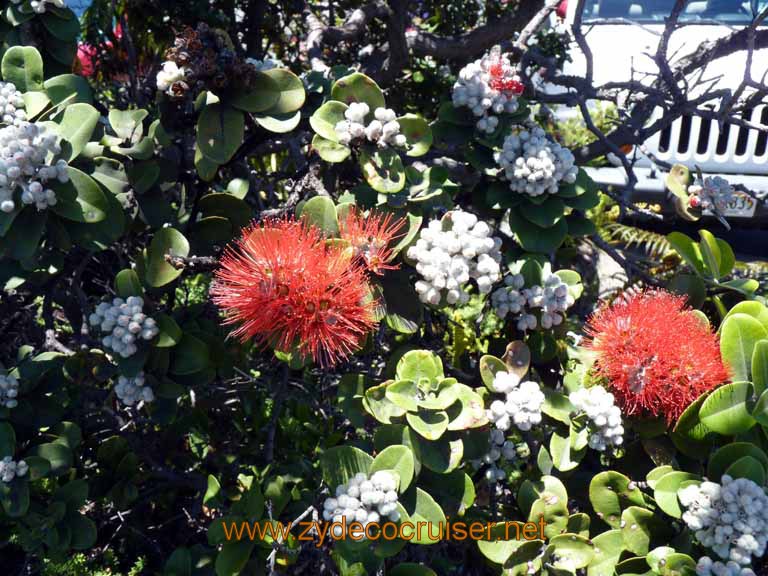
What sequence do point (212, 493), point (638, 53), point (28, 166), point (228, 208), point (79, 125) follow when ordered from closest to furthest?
point (28, 166), point (79, 125), point (228, 208), point (212, 493), point (638, 53)

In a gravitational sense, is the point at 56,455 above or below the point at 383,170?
below

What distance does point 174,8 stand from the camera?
238 cm

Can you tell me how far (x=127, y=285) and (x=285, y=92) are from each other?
20.0 inches

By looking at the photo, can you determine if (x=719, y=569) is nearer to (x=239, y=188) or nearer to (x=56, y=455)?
(x=239, y=188)

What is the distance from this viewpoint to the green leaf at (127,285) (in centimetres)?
133

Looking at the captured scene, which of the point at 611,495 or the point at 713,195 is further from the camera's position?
the point at 713,195

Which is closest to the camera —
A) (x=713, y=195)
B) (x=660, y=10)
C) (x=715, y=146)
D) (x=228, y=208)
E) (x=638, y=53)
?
(x=228, y=208)

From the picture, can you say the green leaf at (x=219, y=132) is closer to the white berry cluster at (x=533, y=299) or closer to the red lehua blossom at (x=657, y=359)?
the white berry cluster at (x=533, y=299)

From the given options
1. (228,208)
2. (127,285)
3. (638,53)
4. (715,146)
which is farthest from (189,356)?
(715,146)

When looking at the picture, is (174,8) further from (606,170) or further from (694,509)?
(606,170)

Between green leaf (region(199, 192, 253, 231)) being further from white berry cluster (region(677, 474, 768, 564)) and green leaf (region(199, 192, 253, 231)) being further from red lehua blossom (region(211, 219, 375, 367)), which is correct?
white berry cluster (region(677, 474, 768, 564))

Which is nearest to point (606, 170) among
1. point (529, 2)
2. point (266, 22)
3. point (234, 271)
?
point (529, 2)

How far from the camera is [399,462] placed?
123 cm

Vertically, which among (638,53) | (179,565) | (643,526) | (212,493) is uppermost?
(638,53)
